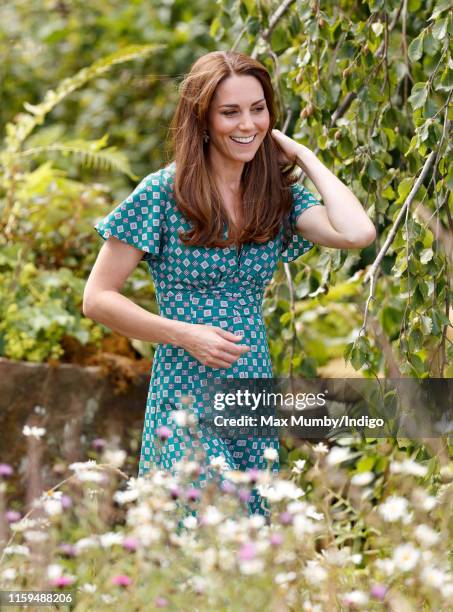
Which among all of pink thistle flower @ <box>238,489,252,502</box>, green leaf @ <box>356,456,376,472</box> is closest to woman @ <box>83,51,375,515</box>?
pink thistle flower @ <box>238,489,252,502</box>

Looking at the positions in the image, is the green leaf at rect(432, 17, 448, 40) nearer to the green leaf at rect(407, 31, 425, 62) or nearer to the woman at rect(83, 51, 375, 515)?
the green leaf at rect(407, 31, 425, 62)

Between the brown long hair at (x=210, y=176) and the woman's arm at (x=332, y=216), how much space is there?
0.23 feet

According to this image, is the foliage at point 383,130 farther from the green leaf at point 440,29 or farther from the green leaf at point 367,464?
the green leaf at point 367,464

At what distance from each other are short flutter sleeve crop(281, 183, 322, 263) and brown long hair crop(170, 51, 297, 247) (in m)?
0.04

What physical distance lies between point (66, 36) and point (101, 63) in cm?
191

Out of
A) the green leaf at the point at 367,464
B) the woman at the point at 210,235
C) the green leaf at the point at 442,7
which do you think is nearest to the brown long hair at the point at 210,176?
the woman at the point at 210,235

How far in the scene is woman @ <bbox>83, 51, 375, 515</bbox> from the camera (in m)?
2.23

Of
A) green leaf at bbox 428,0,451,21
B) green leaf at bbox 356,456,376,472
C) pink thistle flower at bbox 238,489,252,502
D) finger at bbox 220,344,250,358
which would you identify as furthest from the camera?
green leaf at bbox 356,456,376,472

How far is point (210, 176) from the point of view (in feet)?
7.54

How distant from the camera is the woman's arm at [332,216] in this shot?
230cm

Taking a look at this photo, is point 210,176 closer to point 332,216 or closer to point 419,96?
point 332,216

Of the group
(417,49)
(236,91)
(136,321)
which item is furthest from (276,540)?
(417,49)

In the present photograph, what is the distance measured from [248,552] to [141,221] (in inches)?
33.0

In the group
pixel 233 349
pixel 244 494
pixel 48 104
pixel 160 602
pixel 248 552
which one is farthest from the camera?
pixel 48 104
